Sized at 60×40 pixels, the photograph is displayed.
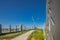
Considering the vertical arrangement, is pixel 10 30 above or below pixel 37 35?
above

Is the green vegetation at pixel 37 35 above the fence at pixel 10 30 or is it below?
below

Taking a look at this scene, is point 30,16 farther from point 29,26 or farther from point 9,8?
point 9,8

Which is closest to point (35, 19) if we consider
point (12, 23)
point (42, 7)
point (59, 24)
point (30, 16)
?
point (30, 16)

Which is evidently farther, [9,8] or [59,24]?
[9,8]

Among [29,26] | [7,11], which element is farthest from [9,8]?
[29,26]

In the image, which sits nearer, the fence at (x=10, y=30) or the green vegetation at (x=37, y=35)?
the green vegetation at (x=37, y=35)

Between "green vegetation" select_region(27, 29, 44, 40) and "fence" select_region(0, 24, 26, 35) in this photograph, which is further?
"fence" select_region(0, 24, 26, 35)

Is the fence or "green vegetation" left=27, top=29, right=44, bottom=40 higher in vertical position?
the fence

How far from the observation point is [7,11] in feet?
10.2

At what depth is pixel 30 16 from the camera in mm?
3088

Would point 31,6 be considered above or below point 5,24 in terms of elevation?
above

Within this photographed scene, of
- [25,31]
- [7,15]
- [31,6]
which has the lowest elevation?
[25,31]

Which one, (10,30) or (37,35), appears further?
(10,30)

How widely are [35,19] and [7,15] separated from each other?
0.67 metres
